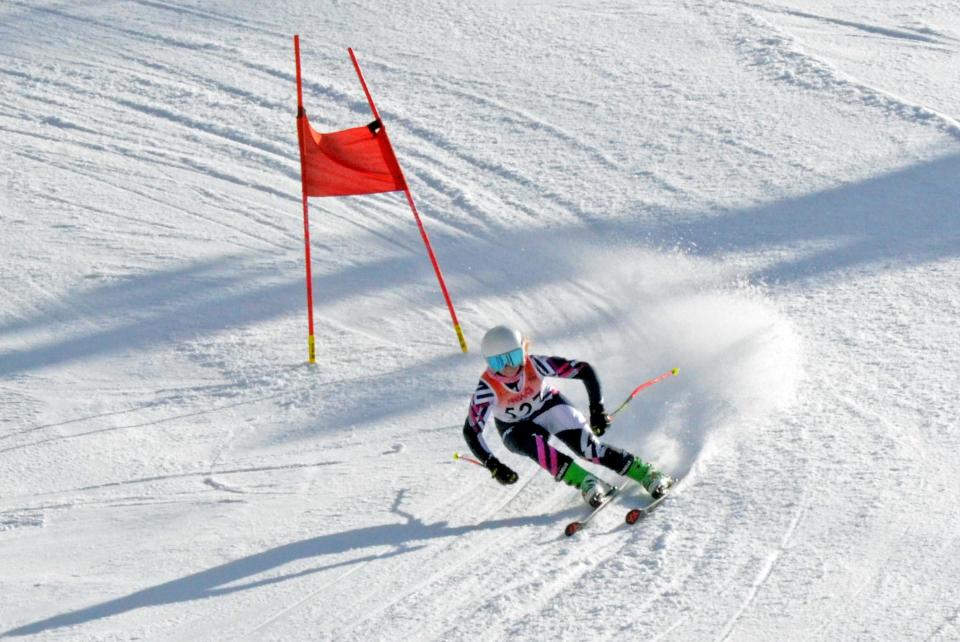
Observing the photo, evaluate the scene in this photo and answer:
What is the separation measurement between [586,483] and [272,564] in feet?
5.74

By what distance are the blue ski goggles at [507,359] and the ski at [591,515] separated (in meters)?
0.89

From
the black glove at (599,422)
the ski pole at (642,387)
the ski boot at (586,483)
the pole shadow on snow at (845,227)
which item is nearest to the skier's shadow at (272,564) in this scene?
the ski boot at (586,483)

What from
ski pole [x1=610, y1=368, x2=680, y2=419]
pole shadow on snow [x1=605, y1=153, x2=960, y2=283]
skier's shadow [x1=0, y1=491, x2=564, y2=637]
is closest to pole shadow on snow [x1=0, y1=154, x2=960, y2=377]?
pole shadow on snow [x1=605, y1=153, x2=960, y2=283]

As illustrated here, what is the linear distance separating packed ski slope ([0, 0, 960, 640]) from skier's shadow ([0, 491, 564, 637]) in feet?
→ 0.08

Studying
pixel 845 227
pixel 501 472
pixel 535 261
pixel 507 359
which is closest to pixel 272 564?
pixel 501 472

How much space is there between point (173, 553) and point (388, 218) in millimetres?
4925

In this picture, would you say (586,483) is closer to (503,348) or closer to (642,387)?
(503,348)

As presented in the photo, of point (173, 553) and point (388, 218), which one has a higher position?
point (388, 218)

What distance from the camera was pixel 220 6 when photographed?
15.1 metres

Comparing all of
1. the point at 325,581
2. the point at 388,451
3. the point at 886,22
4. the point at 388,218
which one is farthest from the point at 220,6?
the point at 325,581

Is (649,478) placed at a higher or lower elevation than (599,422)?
lower

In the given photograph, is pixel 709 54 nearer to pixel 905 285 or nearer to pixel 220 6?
pixel 905 285

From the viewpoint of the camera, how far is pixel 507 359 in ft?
22.5

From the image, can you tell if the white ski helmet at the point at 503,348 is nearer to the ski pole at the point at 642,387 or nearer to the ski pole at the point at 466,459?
the ski pole at the point at 466,459
